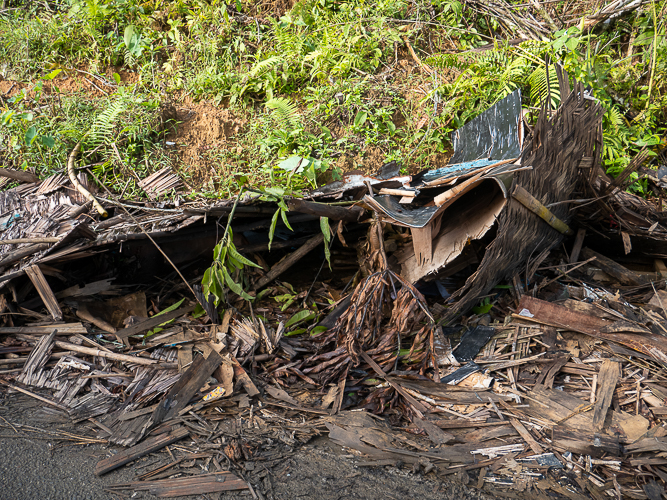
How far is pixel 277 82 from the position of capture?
19.8 ft

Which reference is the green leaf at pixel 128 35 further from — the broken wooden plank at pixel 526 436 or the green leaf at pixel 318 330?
the broken wooden plank at pixel 526 436

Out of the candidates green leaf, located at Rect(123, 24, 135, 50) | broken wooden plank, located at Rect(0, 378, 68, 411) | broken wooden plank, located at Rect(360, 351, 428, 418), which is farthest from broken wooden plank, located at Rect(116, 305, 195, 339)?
green leaf, located at Rect(123, 24, 135, 50)

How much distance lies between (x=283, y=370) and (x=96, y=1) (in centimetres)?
663

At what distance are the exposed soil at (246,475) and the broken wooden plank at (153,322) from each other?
1.00 metres

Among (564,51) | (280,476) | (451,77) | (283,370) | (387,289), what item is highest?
(564,51)

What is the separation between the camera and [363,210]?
3.72m

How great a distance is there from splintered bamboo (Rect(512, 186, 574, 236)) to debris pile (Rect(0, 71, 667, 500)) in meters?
0.02

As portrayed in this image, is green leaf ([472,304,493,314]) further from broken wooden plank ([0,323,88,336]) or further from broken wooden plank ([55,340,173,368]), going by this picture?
broken wooden plank ([0,323,88,336])

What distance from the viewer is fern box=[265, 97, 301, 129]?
5570 millimetres

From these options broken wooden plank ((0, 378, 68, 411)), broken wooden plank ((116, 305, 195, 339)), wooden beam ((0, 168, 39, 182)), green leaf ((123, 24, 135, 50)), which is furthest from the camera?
green leaf ((123, 24, 135, 50))

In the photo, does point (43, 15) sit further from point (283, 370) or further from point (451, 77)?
point (283, 370)

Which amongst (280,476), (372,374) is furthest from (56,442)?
(372,374)

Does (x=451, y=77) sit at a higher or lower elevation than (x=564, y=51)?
lower

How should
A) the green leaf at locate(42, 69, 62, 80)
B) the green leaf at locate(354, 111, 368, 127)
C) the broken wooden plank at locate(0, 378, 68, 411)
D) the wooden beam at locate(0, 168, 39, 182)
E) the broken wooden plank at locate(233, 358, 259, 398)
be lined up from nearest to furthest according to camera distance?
the broken wooden plank at locate(0, 378, 68, 411), the broken wooden plank at locate(233, 358, 259, 398), the wooden beam at locate(0, 168, 39, 182), the green leaf at locate(354, 111, 368, 127), the green leaf at locate(42, 69, 62, 80)
